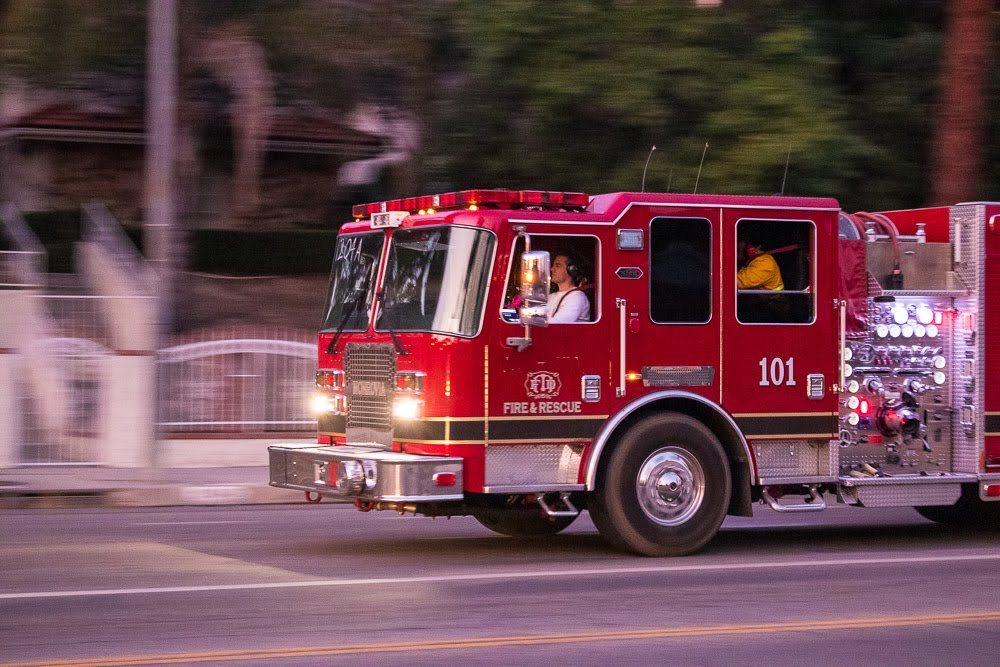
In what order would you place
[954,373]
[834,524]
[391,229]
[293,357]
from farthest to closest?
[293,357]
[834,524]
[954,373]
[391,229]

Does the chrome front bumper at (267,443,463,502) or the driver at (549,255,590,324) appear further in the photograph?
the driver at (549,255,590,324)

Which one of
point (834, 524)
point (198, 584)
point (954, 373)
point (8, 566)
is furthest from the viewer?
point (834, 524)

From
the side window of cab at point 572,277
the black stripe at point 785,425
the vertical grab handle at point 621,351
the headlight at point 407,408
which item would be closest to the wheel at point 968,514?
the black stripe at point 785,425

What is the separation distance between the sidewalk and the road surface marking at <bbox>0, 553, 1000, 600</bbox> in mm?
5379

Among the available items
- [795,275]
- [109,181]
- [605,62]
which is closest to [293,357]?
[605,62]

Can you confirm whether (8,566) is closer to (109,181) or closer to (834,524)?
(834,524)

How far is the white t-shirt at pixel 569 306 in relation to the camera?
10469 millimetres

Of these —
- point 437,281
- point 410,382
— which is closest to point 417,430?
point 410,382

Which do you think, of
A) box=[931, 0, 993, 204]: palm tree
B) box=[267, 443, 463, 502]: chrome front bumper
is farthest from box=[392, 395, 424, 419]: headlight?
box=[931, 0, 993, 204]: palm tree

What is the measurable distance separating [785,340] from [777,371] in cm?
25

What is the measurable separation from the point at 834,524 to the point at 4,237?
1778cm

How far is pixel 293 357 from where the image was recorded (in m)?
18.7

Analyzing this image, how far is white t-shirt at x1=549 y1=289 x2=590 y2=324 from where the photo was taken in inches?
412

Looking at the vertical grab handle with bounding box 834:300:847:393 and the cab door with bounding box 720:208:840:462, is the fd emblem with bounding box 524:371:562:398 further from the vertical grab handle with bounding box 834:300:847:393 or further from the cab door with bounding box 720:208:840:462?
the vertical grab handle with bounding box 834:300:847:393
